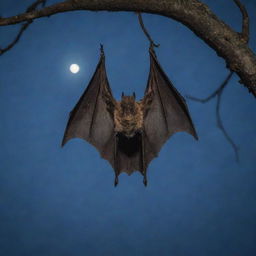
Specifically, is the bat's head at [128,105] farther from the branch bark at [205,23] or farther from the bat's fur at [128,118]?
the branch bark at [205,23]

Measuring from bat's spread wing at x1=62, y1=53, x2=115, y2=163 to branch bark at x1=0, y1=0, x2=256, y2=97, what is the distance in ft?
7.02

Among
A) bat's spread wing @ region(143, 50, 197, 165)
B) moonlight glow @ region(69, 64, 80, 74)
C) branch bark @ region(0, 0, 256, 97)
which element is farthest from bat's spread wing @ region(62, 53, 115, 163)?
branch bark @ region(0, 0, 256, 97)

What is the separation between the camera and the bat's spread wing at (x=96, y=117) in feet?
A: 14.4

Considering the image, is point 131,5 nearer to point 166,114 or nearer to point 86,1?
point 86,1

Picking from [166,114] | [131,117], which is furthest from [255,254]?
[131,117]

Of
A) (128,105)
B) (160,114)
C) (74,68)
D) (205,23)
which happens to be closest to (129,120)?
(128,105)

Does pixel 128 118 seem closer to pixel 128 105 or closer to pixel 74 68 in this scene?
pixel 128 105

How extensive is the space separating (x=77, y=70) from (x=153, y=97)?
5.48ft

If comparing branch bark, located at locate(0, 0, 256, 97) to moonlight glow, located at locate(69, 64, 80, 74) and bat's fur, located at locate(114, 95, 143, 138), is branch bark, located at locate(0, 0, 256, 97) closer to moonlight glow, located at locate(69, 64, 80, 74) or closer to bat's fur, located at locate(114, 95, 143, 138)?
bat's fur, located at locate(114, 95, 143, 138)

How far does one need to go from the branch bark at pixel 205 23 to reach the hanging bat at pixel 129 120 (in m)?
2.00

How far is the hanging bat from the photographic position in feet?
14.2

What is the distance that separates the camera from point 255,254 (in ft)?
22.1

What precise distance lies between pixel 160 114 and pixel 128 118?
82 cm

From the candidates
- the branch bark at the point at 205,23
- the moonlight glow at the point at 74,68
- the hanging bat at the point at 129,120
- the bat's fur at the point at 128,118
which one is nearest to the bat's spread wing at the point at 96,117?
the hanging bat at the point at 129,120
